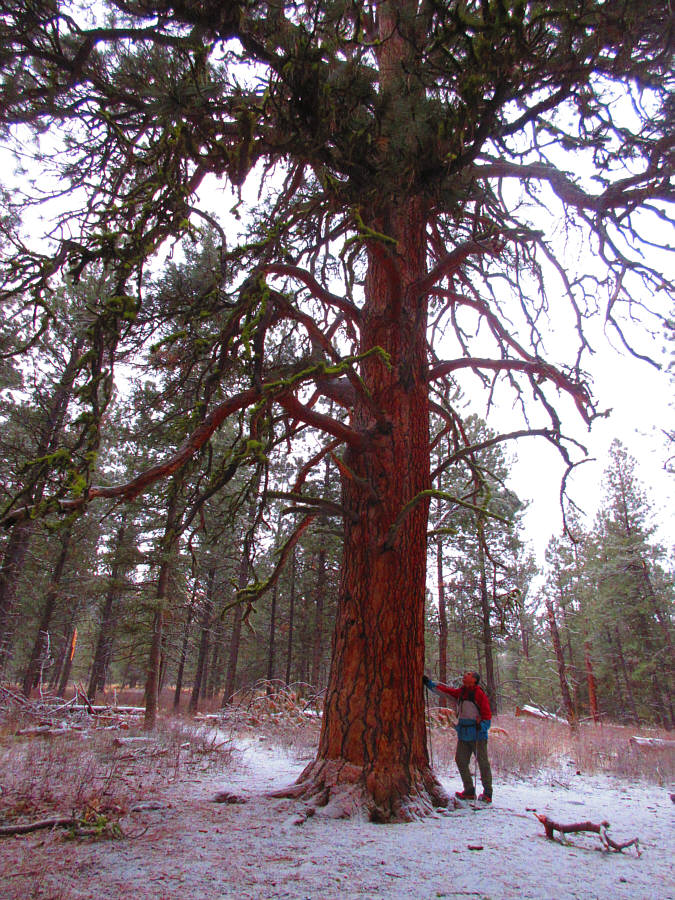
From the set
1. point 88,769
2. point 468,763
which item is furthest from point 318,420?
point 88,769

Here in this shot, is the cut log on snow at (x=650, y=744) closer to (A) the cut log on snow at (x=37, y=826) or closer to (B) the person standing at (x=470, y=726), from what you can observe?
(B) the person standing at (x=470, y=726)

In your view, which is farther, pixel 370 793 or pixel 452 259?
pixel 452 259

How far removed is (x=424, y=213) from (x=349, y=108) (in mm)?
1550

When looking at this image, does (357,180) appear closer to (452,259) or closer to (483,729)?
(452,259)

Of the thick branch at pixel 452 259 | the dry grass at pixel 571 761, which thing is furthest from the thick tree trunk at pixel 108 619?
the dry grass at pixel 571 761

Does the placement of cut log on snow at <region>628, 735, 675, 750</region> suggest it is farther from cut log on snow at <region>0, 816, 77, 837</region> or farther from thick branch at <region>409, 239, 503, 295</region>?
cut log on snow at <region>0, 816, 77, 837</region>

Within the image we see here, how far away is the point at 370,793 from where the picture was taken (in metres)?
3.47

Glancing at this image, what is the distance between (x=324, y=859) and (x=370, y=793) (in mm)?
957

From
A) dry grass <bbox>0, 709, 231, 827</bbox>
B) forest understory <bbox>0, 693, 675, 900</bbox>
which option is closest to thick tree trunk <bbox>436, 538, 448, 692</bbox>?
dry grass <bbox>0, 709, 231, 827</bbox>

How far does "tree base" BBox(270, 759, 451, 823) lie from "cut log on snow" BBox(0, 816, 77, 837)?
163 cm

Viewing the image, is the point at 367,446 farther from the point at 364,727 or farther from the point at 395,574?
the point at 364,727

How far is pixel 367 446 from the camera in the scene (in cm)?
428

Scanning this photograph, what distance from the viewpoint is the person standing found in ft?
15.5

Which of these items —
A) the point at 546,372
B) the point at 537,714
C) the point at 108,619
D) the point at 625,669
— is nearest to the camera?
the point at 546,372
